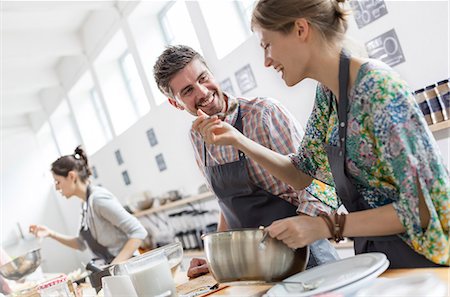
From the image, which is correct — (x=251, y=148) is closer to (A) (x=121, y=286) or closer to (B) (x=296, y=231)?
(B) (x=296, y=231)

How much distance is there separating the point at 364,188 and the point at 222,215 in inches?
35.3

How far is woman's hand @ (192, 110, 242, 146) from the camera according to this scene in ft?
4.73

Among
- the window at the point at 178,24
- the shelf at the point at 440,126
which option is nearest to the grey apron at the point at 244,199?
the shelf at the point at 440,126

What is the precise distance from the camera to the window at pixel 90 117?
8117 mm

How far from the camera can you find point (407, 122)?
3.58 ft

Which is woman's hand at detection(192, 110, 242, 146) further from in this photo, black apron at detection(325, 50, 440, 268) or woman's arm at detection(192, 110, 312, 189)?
black apron at detection(325, 50, 440, 268)

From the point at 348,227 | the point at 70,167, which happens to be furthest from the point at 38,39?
the point at 348,227

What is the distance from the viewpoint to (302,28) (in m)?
1.26

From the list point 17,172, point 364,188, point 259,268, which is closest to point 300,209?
point 364,188

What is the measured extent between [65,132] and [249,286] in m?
8.69

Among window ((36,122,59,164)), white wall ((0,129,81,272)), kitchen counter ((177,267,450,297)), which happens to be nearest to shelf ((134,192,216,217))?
kitchen counter ((177,267,450,297))

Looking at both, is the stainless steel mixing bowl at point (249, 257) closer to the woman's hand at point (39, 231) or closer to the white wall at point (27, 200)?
the woman's hand at point (39, 231)

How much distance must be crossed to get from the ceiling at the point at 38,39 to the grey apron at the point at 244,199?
12.8ft

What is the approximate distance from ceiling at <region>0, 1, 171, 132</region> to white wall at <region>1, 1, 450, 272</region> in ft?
0.54
